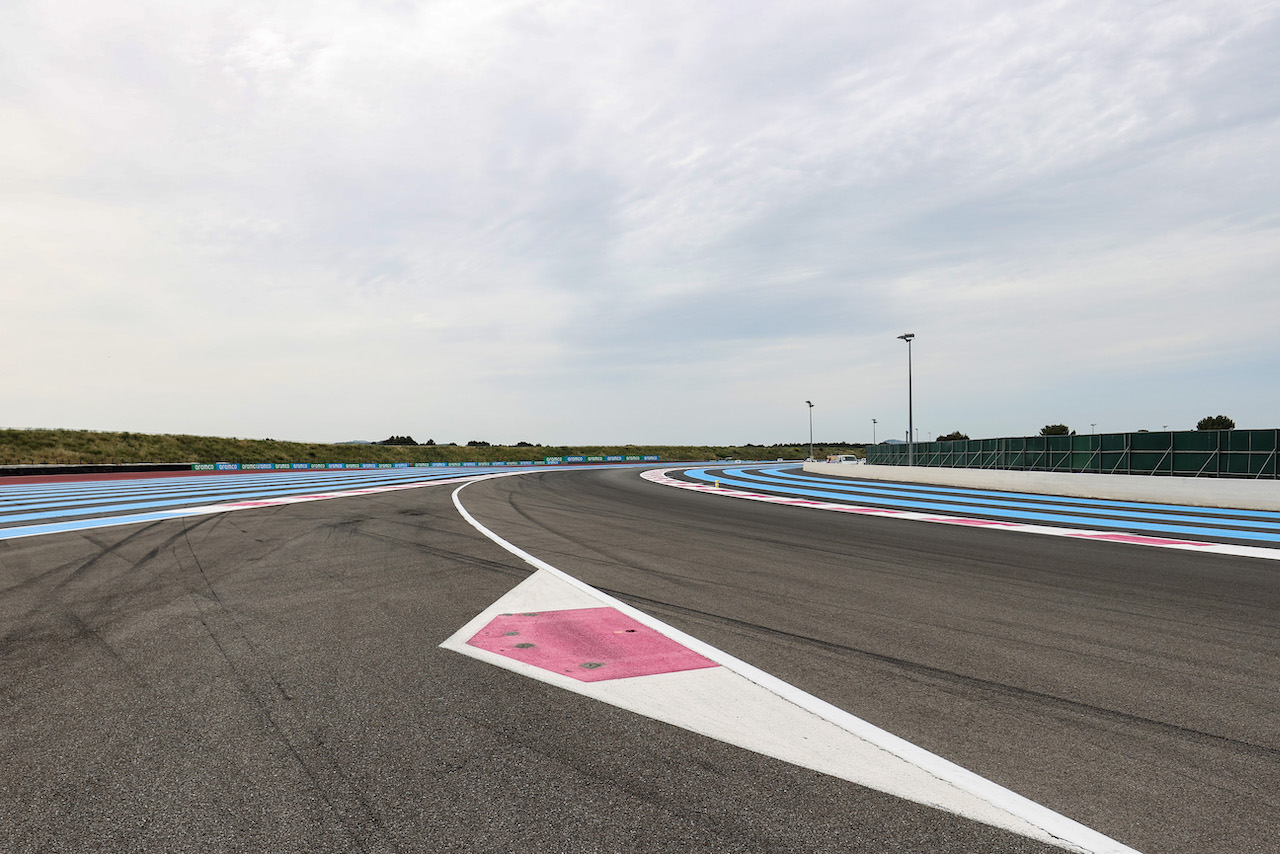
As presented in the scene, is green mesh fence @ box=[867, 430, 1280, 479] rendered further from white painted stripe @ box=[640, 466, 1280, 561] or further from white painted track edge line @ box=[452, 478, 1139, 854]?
white painted track edge line @ box=[452, 478, 1139, 854]

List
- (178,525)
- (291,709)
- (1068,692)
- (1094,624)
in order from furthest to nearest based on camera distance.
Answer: (178,525) → (1094,624) → (1068,692) → (291,709)

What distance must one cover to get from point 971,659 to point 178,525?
1236 centimetres

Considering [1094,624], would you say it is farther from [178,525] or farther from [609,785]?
[178,525]

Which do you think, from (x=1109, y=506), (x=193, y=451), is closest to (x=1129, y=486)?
(x=1109, y=506)

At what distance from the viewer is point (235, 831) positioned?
2344mm

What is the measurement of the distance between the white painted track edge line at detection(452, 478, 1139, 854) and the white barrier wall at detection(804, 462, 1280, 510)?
667 inches

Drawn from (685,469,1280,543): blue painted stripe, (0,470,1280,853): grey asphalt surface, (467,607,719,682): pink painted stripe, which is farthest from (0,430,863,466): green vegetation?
(467,607,719,682): pink painted stripe

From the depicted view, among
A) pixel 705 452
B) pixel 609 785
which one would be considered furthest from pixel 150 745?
pixel 705 452

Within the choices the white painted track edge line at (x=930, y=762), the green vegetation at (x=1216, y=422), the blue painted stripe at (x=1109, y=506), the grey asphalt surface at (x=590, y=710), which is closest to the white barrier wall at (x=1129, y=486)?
the blue painted stripe at (x=1109, y=506)

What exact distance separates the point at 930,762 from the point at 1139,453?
21.4 meters

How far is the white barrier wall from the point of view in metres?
15.1

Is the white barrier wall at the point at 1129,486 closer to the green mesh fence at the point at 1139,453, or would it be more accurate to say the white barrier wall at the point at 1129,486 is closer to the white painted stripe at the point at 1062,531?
Result: the green mesh fence at the point at 1139,453

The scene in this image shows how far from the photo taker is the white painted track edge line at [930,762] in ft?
7.40

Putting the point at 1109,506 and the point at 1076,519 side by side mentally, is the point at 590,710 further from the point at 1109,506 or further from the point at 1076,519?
the point at 1109,506
